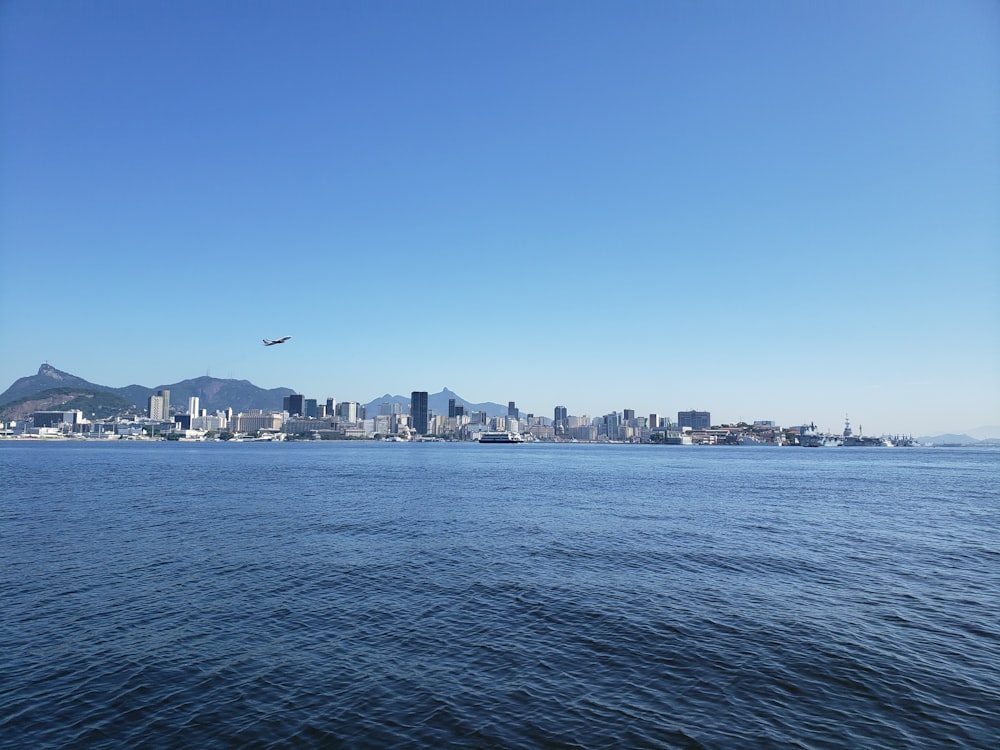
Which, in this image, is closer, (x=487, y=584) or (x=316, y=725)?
(x=316, y=725)

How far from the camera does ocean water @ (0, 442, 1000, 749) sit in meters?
16.2

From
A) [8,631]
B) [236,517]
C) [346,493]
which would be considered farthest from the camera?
[346,493]

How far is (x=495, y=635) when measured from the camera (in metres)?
22.6

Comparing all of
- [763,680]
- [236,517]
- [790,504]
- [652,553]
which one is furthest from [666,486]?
[763,680]

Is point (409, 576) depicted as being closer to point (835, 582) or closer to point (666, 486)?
point (835, 582)

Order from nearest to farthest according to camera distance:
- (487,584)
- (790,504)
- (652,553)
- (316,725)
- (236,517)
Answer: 1. (316,725)
2. (487,584)
3. (652,553)
4. (236,517)
5. (790,504)

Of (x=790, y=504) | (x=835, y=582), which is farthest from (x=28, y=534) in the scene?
(x=790, y=504)

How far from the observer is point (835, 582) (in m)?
30.8

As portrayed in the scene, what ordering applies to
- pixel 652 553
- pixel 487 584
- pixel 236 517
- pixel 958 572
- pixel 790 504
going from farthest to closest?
pixel 790 504
pixel 236 517
pixel 652 553
pixel 958 572
pixel 487 584

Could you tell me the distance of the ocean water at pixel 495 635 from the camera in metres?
16.2

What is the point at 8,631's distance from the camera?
22.7 meters

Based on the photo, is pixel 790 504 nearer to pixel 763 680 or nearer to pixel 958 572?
pixel 958 572

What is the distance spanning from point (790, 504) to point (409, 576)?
5218cm

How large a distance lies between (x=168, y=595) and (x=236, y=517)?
26133 millimetres
